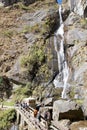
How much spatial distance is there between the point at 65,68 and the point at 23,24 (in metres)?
17.6

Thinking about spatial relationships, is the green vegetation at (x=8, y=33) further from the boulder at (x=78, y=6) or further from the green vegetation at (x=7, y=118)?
the green vegetation at (x=7, y=118)

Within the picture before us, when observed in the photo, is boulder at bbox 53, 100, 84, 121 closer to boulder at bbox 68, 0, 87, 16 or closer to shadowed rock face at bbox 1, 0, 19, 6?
boulder at bbox 68, 0, 87, 16

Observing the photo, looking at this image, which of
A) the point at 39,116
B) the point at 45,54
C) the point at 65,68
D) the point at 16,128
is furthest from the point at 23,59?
the point at 39,116

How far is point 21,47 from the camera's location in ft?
186

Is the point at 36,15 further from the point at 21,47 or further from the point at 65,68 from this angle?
the point at 65,68

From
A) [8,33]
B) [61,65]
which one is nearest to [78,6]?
[8,33]

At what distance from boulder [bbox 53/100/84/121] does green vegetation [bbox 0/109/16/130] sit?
8.08 metres

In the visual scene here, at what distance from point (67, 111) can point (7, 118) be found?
9672 millimetres

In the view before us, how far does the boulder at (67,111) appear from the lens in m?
28.8

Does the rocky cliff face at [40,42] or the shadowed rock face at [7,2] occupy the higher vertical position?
the shadowed rock face at [7,2]

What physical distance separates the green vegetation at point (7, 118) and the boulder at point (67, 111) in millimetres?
8081

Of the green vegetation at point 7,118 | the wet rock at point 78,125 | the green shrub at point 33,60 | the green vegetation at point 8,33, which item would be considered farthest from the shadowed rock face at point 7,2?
the wet rock at point 78,125

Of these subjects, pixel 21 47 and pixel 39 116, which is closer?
pixel 39 116

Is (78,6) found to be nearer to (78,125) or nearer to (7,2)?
(7,2)
